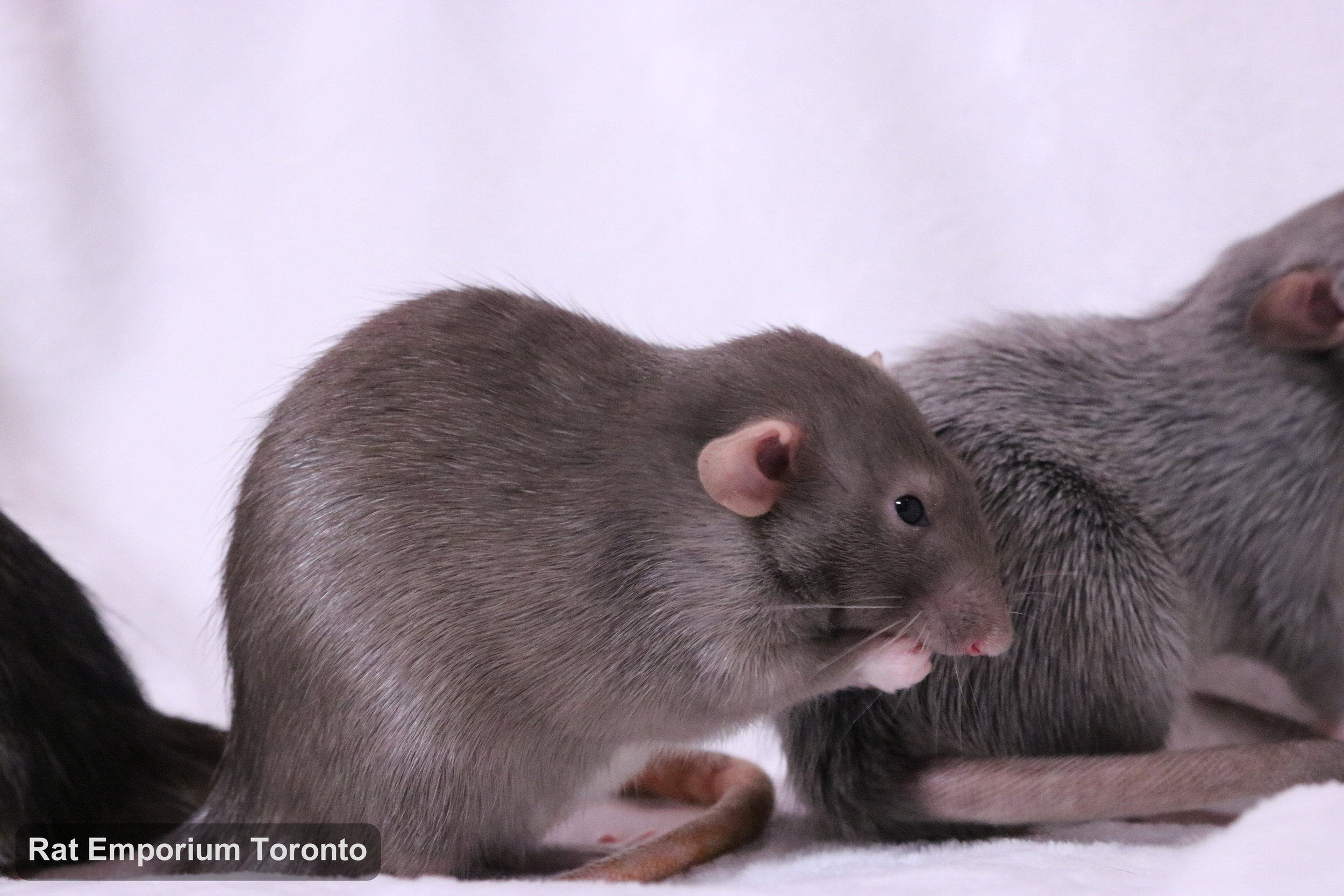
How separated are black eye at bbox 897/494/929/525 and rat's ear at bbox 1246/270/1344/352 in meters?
0.74

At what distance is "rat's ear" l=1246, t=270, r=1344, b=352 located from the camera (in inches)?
98.7

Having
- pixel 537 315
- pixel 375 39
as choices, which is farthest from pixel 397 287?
pixel 537 315

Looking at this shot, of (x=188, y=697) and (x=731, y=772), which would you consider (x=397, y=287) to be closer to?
(x=188, y=697)

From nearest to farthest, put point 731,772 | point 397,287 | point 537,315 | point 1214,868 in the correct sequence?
point 1214,868, point 537,315, point 731,772, point 397,287

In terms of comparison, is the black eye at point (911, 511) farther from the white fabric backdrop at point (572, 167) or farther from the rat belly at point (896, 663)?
the white fabric backdrop at point (572, 167)

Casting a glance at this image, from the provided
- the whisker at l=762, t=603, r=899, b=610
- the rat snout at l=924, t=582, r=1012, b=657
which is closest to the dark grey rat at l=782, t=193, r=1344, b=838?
the rat snout at l=924, t=582, r=1012, b=657

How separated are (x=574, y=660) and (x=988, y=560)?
2.22 feet

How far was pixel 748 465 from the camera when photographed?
87.5 inches

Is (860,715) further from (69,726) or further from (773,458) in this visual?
(69,726)

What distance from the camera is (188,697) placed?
11.5 ft

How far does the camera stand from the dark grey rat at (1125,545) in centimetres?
249

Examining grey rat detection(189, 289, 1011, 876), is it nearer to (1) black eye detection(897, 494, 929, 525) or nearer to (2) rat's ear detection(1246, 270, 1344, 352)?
(1) black eye detection(897, 494, 929, 525)

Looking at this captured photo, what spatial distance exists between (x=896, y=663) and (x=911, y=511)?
24cm

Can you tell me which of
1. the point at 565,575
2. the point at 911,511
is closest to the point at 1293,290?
the point at 911,511
